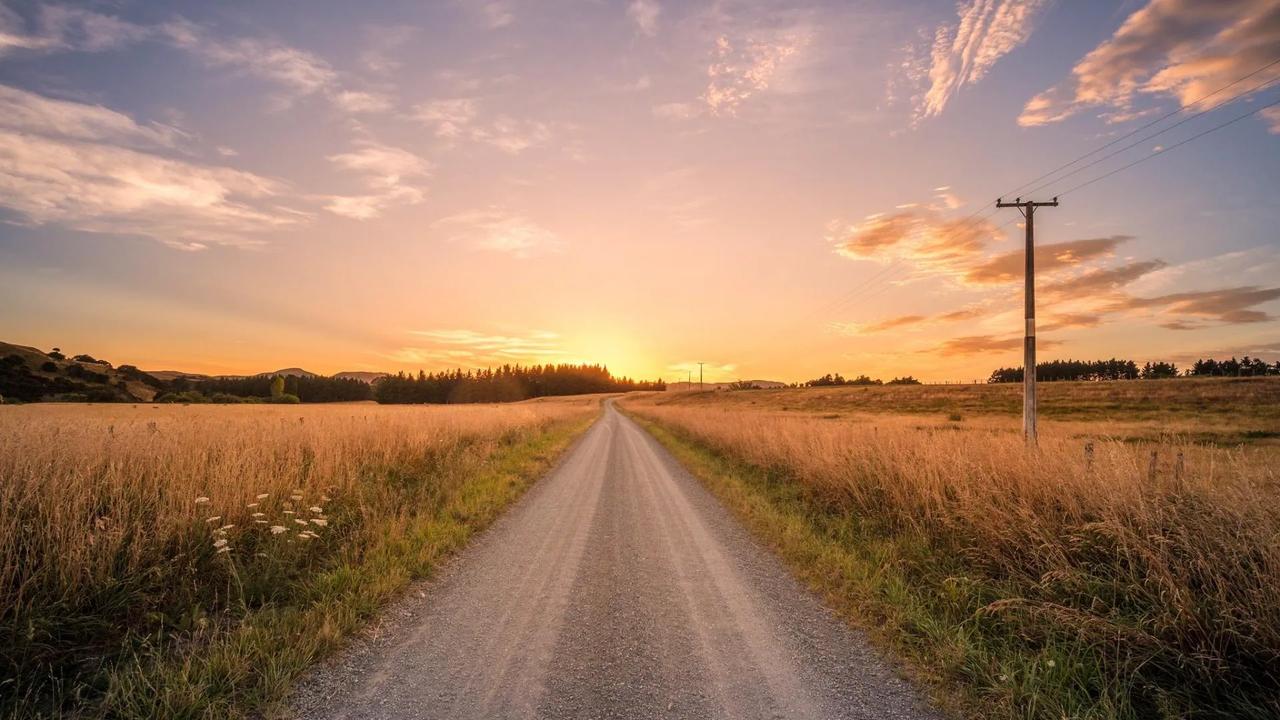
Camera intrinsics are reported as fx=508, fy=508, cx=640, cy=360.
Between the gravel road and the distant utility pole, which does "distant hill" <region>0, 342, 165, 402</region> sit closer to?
the gravel road

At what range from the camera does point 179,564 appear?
225 inches

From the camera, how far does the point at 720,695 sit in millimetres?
3957

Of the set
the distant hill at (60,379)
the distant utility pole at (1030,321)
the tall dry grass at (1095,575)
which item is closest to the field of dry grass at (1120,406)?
the distant utility pole at (1030,321)

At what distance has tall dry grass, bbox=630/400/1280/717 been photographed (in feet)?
12.6

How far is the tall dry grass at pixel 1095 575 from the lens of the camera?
3.85 meters

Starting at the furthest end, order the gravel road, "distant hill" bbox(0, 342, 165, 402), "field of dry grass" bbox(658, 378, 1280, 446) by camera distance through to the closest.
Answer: "distant hill" bbox(0, 342, 165, 402) < "field of dry grass" bbox(658, 378, 1280, 446) < the gravel road

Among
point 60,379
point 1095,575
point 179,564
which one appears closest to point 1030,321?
point 1095,575

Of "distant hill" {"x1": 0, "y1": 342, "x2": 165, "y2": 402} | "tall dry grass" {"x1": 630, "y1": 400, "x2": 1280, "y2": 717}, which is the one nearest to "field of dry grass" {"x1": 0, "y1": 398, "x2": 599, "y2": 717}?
"tall dry grass" {"x1": 630, "y1": 400, "x2": 1280, "y2": 717}

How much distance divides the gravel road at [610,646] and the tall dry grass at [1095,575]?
1.14 m

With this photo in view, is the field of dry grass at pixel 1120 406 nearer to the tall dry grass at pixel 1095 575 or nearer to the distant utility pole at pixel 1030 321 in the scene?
the distant utility pole at pixel 1030 321

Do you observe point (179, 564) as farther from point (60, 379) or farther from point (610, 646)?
point (60, 379)

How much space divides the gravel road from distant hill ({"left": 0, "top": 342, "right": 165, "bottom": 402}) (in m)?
86.7

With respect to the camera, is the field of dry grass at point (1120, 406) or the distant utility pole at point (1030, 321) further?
the field of dry grass at point (1120, 406)

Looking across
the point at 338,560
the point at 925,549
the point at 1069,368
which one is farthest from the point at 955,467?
the point at 1069,368
